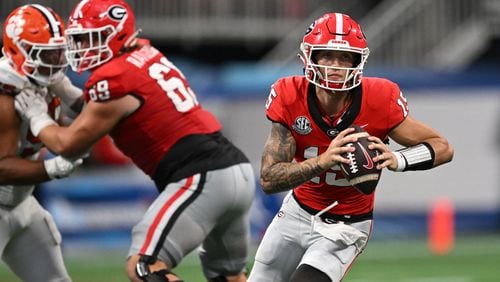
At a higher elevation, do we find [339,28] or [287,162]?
[339,28]

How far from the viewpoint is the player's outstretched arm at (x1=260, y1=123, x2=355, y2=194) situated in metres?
5.70

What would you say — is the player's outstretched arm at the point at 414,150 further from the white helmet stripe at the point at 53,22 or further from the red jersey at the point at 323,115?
the white helmet stripe at the point at 53,22

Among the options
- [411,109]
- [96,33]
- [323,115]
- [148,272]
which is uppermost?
[96,33]

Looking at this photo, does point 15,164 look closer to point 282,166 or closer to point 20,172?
point 20,172

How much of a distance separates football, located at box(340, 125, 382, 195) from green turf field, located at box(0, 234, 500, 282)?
4.75 m

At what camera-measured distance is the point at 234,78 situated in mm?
14422

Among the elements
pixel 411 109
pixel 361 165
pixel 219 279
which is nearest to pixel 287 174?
pixel 361 165

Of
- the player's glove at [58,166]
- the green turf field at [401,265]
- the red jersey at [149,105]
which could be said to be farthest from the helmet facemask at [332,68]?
the green turf field at [401,265]

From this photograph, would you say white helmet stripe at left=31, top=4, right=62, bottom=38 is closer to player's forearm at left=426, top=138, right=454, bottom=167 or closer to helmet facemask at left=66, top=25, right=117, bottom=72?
helmet facemask at left=66, top=25, right=117, bottom=72

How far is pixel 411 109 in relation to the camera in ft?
47.2

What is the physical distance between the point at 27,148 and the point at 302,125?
1.72 meters

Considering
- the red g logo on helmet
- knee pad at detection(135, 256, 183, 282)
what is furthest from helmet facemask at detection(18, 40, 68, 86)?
knee pad at detection(135, 256, 183, 282)

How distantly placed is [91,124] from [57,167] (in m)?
0.39

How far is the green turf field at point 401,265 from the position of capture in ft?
34.7
